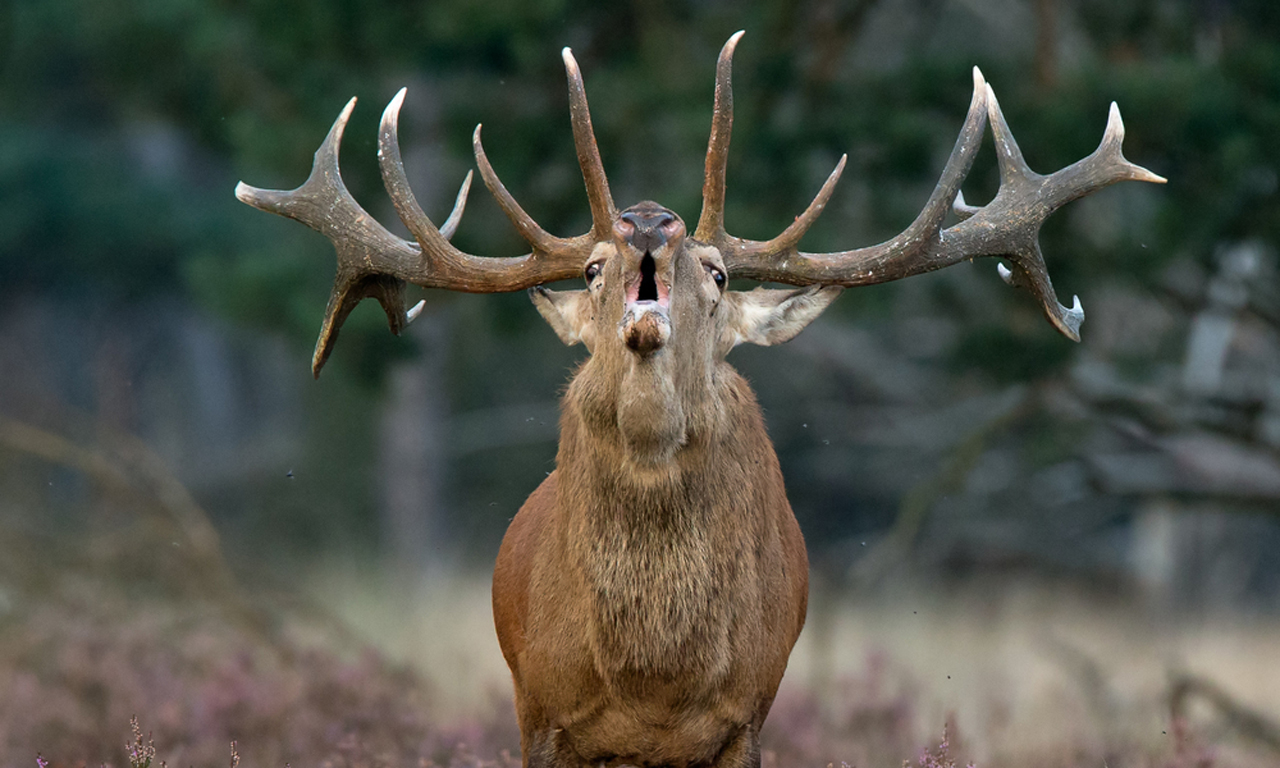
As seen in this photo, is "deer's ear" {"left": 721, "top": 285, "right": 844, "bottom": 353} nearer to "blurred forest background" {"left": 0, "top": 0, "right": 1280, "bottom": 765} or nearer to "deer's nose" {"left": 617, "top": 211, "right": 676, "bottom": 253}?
"deer's nose" {"left": 617, "top": 211, "right": 676, "bottom": 253}

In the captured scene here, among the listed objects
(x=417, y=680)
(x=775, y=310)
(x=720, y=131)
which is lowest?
(x=417, y=680)

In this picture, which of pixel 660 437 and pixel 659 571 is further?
pixel 659 571

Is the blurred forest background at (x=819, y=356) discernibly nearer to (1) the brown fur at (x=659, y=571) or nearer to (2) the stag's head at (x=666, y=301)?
(1) the brown fur at (x=659, y=571)

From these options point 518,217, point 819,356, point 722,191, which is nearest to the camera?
point 722,191

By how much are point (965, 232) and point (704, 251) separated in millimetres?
982

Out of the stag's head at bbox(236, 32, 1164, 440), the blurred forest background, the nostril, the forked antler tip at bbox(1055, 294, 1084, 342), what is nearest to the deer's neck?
the stag's head at bbox(236, 32, 1164, 440)

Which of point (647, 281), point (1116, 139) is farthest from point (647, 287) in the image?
point (1116, 139)

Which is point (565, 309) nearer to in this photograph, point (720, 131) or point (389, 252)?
point (389, 252)

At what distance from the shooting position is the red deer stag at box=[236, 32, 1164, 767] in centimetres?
398

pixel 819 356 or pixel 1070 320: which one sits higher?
pixel 1070 320

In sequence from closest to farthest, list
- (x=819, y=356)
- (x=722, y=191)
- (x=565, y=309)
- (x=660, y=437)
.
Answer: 1. (x=660, y=437)
2. (x=722, y=191)
3. (x=565, y=309)
4. (x=819, y=356)

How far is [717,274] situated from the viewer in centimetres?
425

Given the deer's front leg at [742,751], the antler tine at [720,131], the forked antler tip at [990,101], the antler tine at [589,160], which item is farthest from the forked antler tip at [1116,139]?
the deer's front leg at [742,751]

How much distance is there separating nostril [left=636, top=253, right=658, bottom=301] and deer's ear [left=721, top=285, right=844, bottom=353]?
26.8 inches
